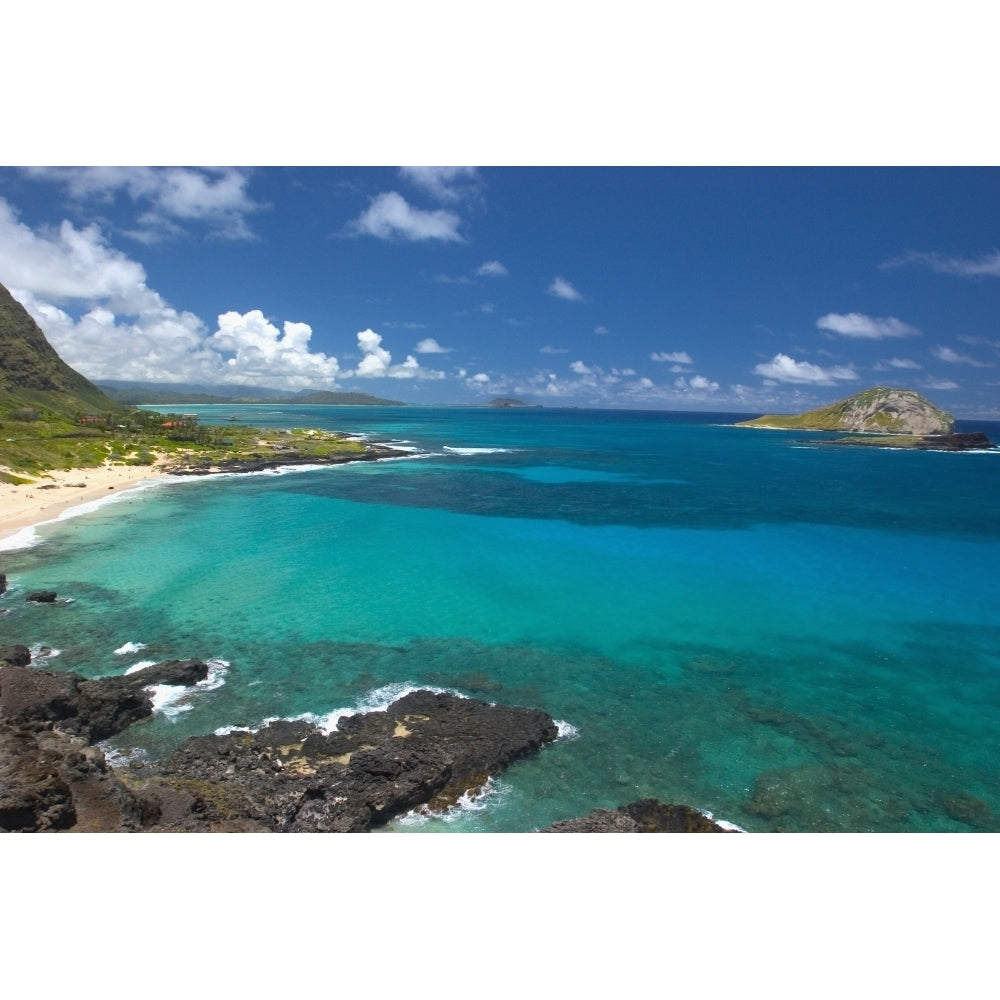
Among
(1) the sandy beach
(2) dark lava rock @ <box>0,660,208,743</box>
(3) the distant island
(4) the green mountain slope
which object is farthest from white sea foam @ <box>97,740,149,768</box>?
(3) the distant island

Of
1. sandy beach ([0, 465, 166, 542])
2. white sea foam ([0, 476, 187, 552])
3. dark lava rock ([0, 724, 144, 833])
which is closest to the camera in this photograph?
dark lava rock ([0, 724, 144, 833])

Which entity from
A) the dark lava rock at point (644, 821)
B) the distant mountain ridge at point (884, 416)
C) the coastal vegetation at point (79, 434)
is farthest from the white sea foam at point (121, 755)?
the distant mountain ridge at point (884, 416)

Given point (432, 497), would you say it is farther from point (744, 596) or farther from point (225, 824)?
point (225, 824)

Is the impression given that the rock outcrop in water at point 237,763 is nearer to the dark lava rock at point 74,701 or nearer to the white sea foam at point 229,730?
the dark lava rock at point 74,701

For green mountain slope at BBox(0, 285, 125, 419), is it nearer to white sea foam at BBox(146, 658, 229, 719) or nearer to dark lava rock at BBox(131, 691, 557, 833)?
white sea foam at BBox(146, 658, 229, 719)

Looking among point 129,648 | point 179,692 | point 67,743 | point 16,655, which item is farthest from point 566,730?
point 16,655
